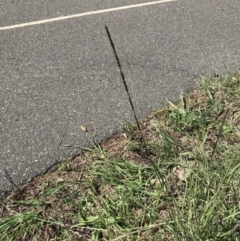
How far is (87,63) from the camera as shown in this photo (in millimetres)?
3635

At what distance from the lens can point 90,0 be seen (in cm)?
476

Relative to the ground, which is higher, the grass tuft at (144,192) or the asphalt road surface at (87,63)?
the asphalt road surface at (87,63)

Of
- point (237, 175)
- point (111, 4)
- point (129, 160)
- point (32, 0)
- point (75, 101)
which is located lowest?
point (237, 175)

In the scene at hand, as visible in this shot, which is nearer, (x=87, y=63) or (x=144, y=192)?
(x=144, y=192)

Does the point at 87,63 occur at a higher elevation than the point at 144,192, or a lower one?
higher

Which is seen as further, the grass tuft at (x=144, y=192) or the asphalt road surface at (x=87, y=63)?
the asphalt road surface at (x=87, y=63)

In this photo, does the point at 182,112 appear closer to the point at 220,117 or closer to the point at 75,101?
the point at 220,117

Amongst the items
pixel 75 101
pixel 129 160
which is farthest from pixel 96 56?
pixel 129 160

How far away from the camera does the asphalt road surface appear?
285 cm

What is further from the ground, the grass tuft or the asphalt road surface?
the asphalt road surface

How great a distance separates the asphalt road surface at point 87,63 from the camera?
9.36 ft

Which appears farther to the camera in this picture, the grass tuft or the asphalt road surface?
the asphalt road surface

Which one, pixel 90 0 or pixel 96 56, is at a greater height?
pixel 90 0

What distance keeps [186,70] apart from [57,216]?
1911mm
